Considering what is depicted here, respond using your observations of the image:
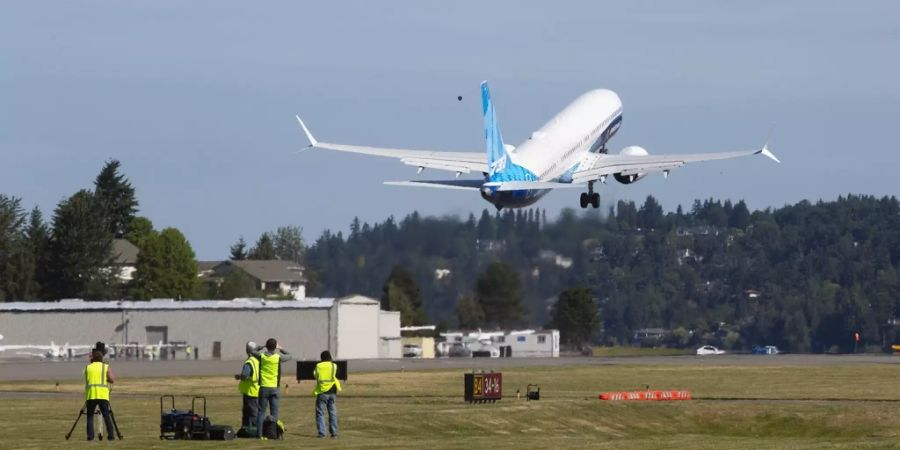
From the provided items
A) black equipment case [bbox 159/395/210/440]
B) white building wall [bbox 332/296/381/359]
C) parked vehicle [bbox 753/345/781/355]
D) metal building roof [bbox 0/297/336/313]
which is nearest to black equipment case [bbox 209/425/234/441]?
black equipment case [bbox 159/395/210/440]

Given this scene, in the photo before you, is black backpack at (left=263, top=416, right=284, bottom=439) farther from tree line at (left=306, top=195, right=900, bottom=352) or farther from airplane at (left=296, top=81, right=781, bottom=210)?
tree line at (left=306, top=195, right=900, bottom=352)

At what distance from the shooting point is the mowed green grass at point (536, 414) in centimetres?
5022

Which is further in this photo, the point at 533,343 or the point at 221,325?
the point at 221,325

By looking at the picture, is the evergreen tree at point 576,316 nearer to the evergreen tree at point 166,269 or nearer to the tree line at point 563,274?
the tree line at point 563,274

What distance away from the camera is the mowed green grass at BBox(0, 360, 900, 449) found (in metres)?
50.2

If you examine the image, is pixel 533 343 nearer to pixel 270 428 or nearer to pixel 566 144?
pixel 566 144

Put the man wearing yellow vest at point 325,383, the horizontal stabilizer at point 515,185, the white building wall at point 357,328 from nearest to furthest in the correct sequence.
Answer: the man wearing yellow vest at point 325,383
the horizontal stabilizer at point 515,185
the white building wall at point 357,328

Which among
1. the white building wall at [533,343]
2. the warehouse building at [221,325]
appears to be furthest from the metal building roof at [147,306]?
the white building wall at [533,343]

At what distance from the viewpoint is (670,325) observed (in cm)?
14850

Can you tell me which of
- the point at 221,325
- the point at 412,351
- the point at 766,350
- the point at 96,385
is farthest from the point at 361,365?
the point at 766,350

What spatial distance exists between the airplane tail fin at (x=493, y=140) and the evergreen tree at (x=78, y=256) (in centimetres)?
8026

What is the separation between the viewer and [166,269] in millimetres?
177625

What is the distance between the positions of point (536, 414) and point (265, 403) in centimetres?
1512

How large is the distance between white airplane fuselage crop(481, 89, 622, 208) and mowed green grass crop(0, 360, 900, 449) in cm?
951
